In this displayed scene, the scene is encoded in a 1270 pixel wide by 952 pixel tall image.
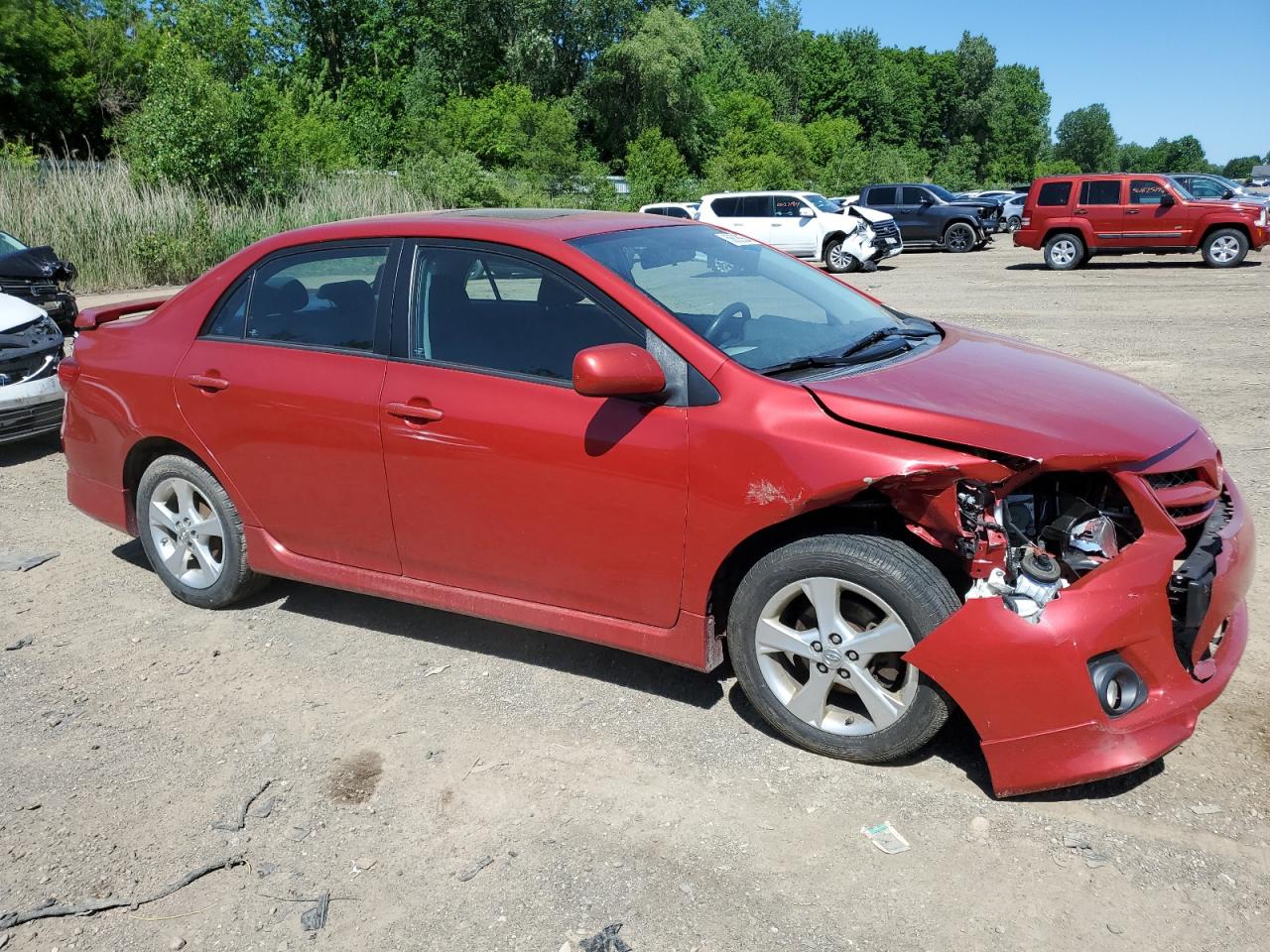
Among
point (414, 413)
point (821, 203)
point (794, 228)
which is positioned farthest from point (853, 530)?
point (821, 203)

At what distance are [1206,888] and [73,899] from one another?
9.95 feet

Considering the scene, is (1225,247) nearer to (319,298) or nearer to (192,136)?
(319,298)

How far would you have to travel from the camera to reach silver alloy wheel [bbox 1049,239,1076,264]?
22.2 meters

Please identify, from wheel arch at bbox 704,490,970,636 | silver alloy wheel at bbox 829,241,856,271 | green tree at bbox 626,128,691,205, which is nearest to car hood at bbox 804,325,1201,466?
wheel arch at bbox 704,490,970,636

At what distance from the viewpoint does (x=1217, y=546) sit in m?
3.29

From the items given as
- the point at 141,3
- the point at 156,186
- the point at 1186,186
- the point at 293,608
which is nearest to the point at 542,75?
the point at 141,3

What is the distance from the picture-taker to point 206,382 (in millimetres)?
4496

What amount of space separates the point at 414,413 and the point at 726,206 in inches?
898

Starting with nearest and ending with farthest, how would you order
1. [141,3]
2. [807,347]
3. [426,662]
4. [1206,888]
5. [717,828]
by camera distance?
[1206,888] → [717,828] → [807,347] → [426,662] → [141,3]

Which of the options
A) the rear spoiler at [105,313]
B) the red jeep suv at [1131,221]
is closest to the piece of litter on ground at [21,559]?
the rear spoiler at [105,313]

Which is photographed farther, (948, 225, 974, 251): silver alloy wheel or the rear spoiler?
(948, 225, 974, 251): silver alloy wheel

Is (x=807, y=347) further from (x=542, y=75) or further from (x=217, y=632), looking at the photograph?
(x=542, y=75)

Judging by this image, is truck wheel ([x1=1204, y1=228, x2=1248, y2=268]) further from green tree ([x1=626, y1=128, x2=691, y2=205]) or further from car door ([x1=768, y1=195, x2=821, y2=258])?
green tree ([x1=626, y1=128, x2=691, y2=205])

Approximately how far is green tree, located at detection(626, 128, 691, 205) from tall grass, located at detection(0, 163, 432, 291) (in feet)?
50.9
